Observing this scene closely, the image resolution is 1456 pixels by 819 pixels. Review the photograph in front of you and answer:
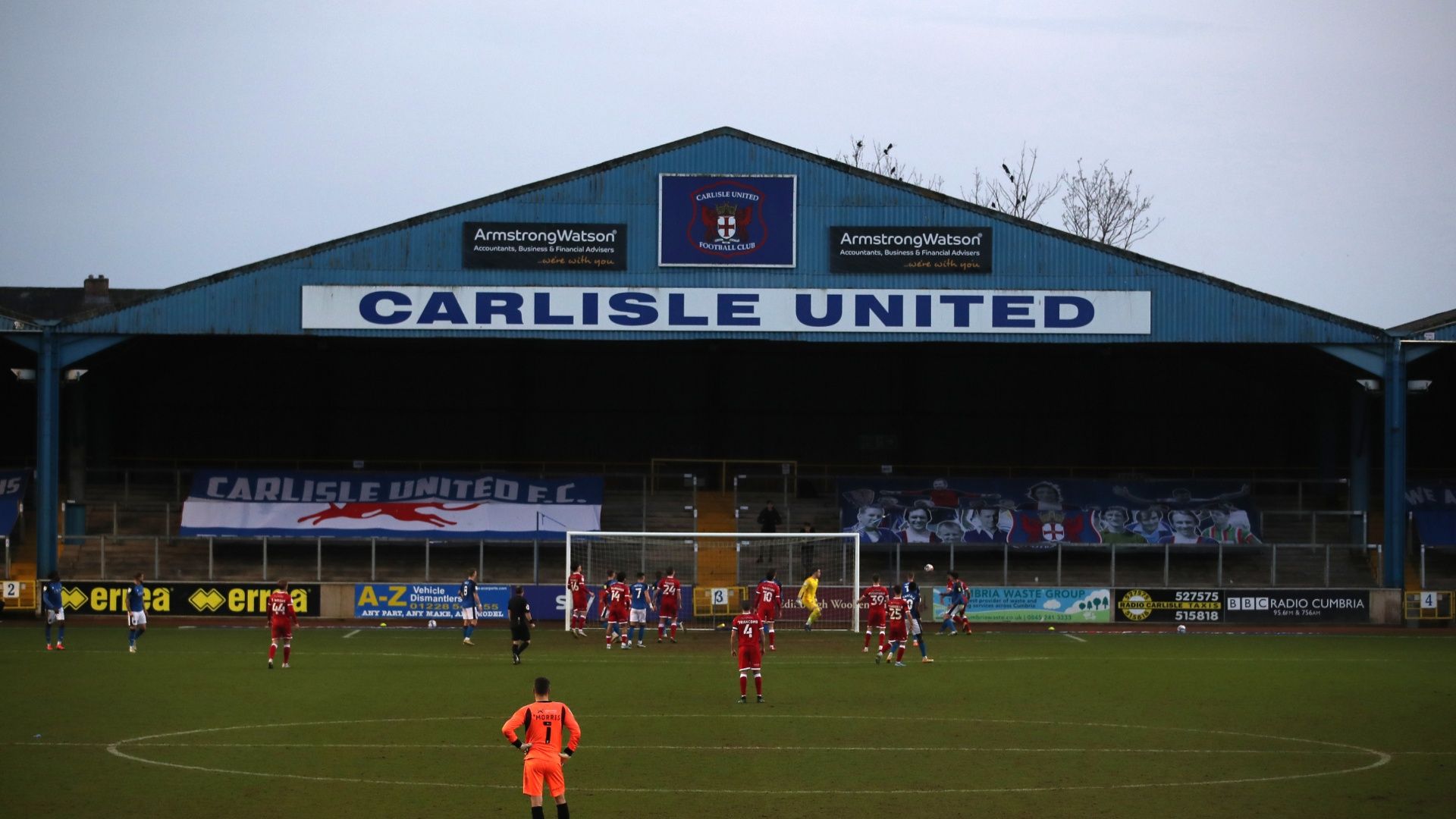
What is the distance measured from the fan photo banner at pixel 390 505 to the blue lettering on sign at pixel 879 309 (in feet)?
37.6

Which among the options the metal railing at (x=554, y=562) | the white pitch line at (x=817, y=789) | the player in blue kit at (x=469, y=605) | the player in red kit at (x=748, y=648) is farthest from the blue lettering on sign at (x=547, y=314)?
the white pitch line at (x=817, y=789)

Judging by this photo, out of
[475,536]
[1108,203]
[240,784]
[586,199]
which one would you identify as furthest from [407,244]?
[1108,203]

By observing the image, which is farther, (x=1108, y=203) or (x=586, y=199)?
(x=1108, y=203)

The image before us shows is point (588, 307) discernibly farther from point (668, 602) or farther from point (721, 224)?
point (668, 602)

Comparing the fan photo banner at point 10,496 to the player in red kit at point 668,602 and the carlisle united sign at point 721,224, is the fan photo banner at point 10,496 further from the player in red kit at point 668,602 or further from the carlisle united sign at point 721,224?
the carlisle united sign at point 721,224

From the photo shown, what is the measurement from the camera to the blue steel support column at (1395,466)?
1694 inches

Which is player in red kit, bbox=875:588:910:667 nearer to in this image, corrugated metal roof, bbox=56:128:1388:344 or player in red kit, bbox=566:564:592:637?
player in red kit, bbox=566:564:592:637

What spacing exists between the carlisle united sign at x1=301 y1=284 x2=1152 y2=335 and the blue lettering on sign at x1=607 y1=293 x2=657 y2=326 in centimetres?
2

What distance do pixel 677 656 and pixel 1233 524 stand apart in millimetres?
23231

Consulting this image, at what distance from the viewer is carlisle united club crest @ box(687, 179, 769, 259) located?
4375cm

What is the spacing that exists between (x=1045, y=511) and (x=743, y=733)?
29.4m

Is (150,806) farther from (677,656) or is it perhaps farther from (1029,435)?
(1029,435)

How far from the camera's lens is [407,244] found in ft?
143

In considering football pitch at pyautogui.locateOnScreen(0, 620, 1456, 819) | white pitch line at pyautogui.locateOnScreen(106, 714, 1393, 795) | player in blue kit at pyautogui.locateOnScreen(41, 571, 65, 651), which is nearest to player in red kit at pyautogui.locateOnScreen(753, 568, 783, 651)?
football pitch at pyautogui.locateOnScreen(0, 620, 1456, 819)
